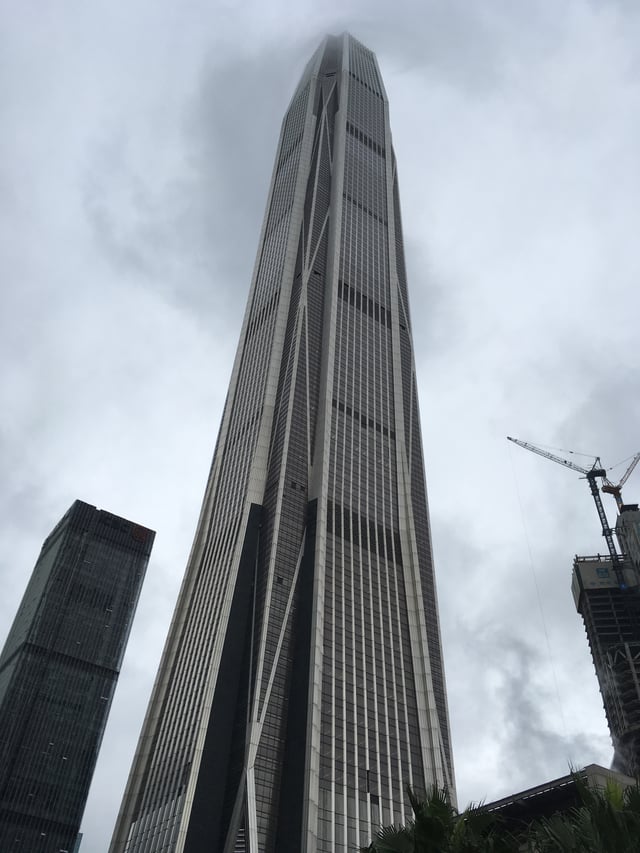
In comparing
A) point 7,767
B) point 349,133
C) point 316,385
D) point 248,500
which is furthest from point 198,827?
point 349,133

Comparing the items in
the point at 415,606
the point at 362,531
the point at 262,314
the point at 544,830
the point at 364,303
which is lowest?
the point at 544,830

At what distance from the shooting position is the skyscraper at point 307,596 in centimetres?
9900

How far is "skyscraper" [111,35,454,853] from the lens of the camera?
99000 millimetres

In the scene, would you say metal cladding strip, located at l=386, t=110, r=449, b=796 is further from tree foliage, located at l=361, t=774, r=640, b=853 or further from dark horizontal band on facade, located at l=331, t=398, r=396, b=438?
tree foliage, located at l=361, t=774, r=640, b=853

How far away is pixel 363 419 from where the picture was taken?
14838 cm

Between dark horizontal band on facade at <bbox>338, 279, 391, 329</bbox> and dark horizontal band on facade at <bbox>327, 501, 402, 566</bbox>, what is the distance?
50703 millimetres

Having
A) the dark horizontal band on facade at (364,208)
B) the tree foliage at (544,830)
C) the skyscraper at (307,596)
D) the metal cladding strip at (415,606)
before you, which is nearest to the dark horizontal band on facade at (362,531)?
the skyscraper at (307,596)

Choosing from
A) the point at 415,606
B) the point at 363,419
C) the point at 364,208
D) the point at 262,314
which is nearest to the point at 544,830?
the point at 415,606

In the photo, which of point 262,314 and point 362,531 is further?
point 262,314

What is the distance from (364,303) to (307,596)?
71937mm

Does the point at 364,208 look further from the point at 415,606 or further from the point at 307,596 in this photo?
the point at 307,596

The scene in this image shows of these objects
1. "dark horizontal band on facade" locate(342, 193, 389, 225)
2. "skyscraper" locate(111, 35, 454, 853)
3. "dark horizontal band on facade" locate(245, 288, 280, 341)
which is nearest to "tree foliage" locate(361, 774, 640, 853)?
"skyscraper" locate(111, 35, 454, 853)

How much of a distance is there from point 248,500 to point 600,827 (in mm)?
107194

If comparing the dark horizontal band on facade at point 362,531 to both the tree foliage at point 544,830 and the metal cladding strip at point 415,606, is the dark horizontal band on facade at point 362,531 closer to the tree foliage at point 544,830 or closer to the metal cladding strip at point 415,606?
the metal cladding strip at point 415,606
